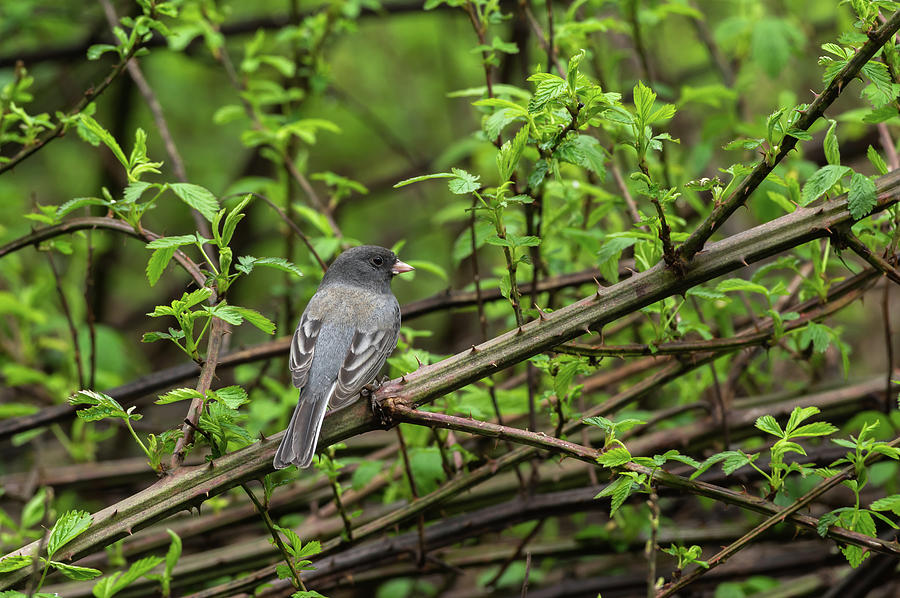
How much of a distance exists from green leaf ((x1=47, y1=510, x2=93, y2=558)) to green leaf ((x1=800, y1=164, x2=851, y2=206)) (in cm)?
205

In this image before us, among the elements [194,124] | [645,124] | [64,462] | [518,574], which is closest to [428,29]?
[194,124]

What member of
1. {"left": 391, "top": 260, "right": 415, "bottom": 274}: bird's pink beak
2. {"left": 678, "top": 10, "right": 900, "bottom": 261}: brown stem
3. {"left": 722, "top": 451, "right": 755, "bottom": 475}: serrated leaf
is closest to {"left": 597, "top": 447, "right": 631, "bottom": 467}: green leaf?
{"left": 722, "top": 451, "right": 755, "bottom": 475}: serrated leaf

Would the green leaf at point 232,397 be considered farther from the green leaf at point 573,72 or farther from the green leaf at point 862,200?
the green leaf at point 862,200

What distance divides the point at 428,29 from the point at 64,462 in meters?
4.78

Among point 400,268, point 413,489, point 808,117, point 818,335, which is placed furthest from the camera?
point 400,268

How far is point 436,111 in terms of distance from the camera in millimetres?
8148

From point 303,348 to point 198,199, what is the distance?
1006 millimetres

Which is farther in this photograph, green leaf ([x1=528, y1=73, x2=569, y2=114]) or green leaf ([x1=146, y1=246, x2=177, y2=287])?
green leaf ([x1=146, y1=246, x2=177, y2=287])

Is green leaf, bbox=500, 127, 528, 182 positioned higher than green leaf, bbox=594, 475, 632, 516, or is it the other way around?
green leaf, bbox=500, 127, 528, 182

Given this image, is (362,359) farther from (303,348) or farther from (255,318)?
(255,318)

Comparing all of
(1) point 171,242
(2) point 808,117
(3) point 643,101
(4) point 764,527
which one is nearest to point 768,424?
(4) point 764,527

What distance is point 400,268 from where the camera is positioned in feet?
12.6

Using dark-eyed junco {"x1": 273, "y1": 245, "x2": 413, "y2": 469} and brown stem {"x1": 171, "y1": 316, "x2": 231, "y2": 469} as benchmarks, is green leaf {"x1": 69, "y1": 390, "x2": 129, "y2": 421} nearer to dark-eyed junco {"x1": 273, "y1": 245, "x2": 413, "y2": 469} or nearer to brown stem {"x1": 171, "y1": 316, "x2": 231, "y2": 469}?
brown stem {"x1": 171, "y1": 316, "x2": 231, "y2": 469}

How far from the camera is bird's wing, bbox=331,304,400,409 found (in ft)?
9.12
